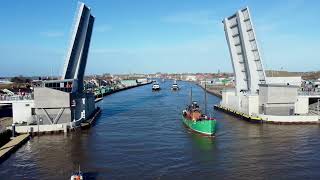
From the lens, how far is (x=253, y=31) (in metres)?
39.9

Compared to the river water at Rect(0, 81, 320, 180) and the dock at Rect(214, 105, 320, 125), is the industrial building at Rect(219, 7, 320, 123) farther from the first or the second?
the river water at Rect(0, 81, 320, 180)

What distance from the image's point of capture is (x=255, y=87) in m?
43.1

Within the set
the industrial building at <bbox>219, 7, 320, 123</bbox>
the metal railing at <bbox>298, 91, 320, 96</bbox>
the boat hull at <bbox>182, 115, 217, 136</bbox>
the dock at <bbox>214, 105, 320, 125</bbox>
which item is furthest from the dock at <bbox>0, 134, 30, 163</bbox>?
the metal railing at <bbox>298, 91, 320, 96</bbox>

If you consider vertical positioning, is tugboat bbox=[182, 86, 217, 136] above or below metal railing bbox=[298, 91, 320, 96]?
below

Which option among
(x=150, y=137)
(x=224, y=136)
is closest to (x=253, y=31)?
(x=224, y=136)

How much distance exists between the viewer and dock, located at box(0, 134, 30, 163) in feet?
85.4

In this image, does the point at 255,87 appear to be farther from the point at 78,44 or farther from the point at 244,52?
the point at 78,44

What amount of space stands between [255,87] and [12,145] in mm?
25541

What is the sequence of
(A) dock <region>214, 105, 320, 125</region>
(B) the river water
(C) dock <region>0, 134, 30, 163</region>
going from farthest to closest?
(A) dock <region>214, 105, 320, 125</region>
(C) dock <region>0, 134, 30, 163</region>
(B) the river water

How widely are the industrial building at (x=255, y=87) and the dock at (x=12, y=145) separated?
22.3 metres

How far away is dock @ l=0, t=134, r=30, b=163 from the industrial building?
22.3 meters

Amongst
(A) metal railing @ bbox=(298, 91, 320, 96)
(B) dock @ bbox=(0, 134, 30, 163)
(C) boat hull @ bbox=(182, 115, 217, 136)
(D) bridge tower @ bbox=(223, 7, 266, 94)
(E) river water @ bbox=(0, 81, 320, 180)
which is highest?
(D) bridge tower @ bbox=(223, 7, 266, 94)

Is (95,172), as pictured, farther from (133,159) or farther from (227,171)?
(227,171)

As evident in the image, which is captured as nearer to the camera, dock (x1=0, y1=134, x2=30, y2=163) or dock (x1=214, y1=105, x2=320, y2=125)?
dock (x1=0, y1=134, x2=30, y2=163)
